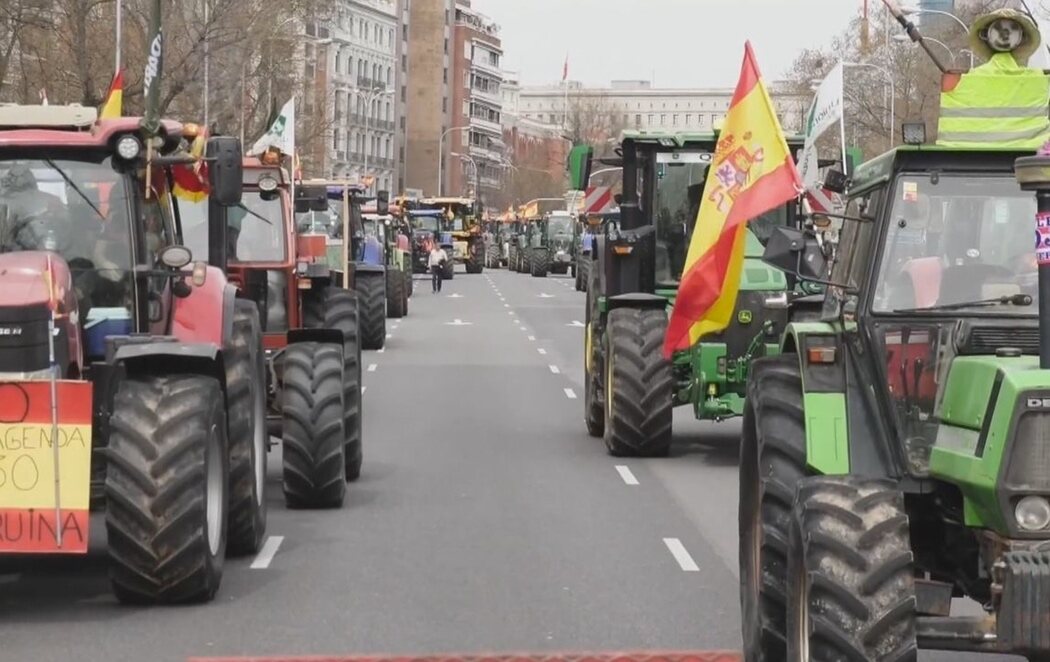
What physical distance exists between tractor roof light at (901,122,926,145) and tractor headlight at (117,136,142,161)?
454 centimetres

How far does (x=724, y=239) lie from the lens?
13.0 metres

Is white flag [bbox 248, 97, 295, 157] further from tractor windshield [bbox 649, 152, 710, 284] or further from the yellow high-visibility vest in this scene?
the yellow high-visibility vest

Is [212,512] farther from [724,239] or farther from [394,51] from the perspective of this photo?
[394,51]

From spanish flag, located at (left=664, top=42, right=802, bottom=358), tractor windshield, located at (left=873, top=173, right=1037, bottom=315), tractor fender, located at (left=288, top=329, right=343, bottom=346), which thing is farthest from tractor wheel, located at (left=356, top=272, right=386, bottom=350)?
tractor windshield, located at (left=873, top=173, right=1037, bottom=315)

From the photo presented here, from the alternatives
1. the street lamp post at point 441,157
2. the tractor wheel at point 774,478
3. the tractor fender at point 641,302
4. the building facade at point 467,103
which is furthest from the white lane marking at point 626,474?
the building facade at point 467,103

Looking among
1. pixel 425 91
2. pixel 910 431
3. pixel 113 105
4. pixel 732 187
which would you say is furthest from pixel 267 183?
pixel 425 91

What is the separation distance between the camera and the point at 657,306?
64.5 feet

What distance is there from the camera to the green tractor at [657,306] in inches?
754

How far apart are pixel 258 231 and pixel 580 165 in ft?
10.0

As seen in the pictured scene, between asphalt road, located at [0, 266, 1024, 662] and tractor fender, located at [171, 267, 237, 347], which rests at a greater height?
tractor fender, located at [171, 267, 237, 347]

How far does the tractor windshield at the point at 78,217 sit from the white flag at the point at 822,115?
482cm

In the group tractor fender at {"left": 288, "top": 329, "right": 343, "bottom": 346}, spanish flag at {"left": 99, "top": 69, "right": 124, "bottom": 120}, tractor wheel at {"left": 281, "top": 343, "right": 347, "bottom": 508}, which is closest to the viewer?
spanish flag at {"left": 99, "top": 69, "right": 124, "bottom": 120}

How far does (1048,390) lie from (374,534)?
814 cm

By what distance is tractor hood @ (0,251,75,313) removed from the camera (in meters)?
11.1
